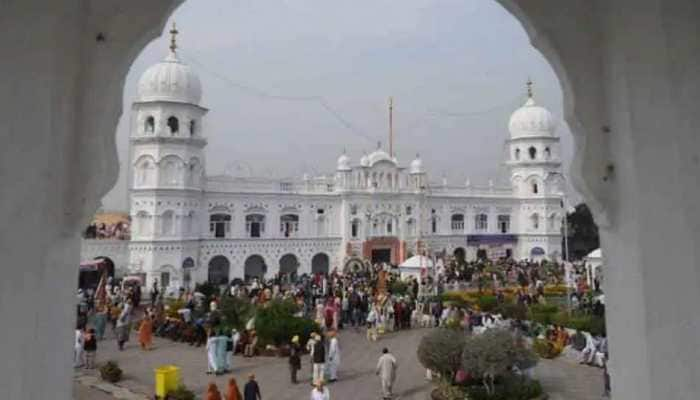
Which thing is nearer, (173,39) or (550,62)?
(550,62)

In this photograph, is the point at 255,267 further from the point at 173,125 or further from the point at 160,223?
the point at 173,125

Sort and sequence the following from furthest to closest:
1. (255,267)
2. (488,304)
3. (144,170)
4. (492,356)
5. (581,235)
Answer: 1. (581,235)
2. (255,267)
3. (144,170)
4. (488,304)
5. (492,356)

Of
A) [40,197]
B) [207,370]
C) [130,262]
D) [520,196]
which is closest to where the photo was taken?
[40,197]

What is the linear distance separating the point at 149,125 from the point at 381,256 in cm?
1616

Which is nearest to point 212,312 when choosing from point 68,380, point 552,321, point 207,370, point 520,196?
point 207,370

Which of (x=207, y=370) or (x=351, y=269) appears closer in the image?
(x=207, y=370)

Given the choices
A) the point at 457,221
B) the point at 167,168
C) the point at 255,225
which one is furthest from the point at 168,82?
Result: the point at 457,221

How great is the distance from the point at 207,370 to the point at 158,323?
4.92 m

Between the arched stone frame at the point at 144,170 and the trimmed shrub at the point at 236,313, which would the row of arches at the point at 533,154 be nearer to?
the arched stone frame at the point at 144,170

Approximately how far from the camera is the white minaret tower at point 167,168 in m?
26.5

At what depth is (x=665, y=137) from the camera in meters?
1.82

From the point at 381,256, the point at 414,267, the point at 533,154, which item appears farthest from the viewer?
the point at 533,154

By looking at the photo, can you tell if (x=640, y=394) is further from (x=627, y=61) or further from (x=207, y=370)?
(x=207, y=370)

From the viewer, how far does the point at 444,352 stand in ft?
28.5
